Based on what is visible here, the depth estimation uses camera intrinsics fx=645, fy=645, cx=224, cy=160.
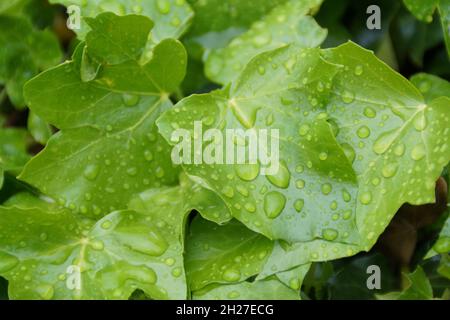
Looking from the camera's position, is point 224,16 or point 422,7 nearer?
point 422,7

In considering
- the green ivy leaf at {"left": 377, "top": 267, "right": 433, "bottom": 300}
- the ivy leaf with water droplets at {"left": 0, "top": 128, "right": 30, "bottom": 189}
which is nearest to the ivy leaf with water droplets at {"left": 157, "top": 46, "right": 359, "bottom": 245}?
the green ivy leaf at {"left": 377, "top": 267, "right": 433, "bottom": 300}

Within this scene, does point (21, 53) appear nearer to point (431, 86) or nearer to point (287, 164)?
point (287, 164)

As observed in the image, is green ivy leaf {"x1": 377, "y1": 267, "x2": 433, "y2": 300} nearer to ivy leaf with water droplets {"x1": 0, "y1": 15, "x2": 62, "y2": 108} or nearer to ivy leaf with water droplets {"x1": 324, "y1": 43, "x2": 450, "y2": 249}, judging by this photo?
ivy leaf with water droplets {"x1": 324, "y1": 43, "x2": 450, "y2": 249}

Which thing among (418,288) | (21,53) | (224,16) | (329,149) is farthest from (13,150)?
(418,288)

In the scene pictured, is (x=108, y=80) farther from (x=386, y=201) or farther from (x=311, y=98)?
(x=386, y=201)

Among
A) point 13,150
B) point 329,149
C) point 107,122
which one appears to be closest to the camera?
point 329,149

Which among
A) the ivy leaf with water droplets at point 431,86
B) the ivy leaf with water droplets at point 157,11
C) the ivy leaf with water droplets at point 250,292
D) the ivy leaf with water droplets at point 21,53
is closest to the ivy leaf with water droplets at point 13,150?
the ivy leaf with water droplets at point 21,53
